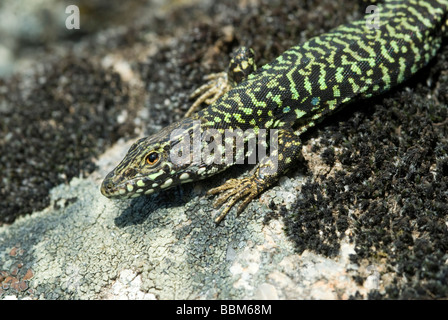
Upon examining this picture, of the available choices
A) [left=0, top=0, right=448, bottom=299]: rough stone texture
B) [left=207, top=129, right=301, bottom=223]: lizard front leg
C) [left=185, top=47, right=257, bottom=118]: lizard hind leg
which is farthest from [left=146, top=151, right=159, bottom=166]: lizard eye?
[left=185, top=47, right=257, bottom=118]: lizard hind leg

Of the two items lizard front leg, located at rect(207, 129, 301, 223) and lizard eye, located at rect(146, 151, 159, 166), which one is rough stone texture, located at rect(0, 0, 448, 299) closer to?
lizard front leg, located at rect(207, 129, 301, 223)

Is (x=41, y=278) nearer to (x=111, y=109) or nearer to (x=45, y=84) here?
(x=111, y=109)

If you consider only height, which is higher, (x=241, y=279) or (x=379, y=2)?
(x=379, y=2)

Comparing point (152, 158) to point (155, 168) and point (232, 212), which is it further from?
point (232, 212)

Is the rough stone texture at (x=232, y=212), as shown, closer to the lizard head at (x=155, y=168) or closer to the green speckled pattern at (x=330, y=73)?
the green speckled pattern at (x=330, y=73)

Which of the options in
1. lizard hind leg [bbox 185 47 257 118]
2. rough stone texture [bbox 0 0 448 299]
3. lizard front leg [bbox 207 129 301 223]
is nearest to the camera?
rough stone texture [bbox 0 0 448 299]

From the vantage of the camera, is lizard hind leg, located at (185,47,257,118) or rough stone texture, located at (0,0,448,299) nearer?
rough stone texture, located at (0,0,448,299)

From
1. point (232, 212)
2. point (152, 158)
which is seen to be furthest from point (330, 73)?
point (152, 158)

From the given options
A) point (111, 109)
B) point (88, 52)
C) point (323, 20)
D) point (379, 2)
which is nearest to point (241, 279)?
point (111, 109)
